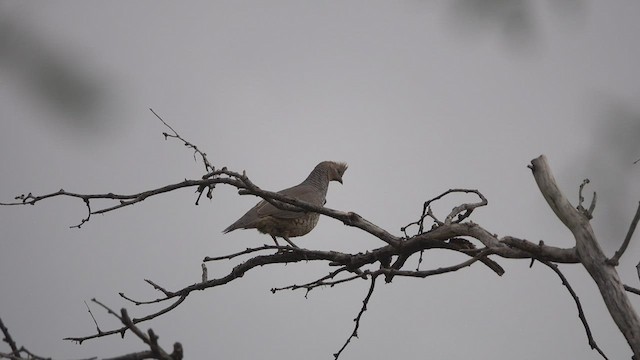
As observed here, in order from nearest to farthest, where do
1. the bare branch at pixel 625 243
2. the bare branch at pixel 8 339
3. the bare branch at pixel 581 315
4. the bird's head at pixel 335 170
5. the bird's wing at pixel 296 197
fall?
the bare branch at pixel 625 243, the bare branch at pixel 8 339, the bare branch at pixel 581 315, the bird's wing at pixel 296 197, the bird's head at pixel 335 170

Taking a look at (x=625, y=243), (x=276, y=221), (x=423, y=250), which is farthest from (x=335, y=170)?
(x=625, y=243)

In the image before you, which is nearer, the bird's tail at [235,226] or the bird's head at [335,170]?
the bird's tail at [235,226]

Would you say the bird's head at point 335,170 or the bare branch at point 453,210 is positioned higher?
the bird's head at point 335,170

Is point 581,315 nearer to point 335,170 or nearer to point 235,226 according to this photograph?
point 235,226

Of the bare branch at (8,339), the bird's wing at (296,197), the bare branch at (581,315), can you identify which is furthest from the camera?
the bird's wing at (296,197)

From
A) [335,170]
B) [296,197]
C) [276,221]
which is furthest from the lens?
[335,170]

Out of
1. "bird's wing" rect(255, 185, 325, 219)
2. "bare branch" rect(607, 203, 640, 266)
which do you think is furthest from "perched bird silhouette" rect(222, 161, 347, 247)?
"bare branch" rect(607, 203, 640, 266)

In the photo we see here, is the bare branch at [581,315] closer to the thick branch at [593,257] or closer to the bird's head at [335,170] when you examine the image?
the thick branch at [593,257]

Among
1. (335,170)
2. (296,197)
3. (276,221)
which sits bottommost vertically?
(276,221)

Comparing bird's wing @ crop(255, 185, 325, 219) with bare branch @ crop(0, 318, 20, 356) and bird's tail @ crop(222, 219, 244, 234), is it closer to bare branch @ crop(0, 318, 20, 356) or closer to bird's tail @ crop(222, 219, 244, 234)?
bird's tail @ crop(222, 219, 244, 234)

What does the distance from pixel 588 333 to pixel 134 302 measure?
261 centimetres

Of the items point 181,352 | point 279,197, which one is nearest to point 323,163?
point 279,197

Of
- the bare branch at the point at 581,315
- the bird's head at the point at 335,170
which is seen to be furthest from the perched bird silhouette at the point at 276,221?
the bare branch at the point at 581,315

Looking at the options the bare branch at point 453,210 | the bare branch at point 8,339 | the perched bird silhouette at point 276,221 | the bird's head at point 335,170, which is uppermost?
the bird's head at point 335,170
